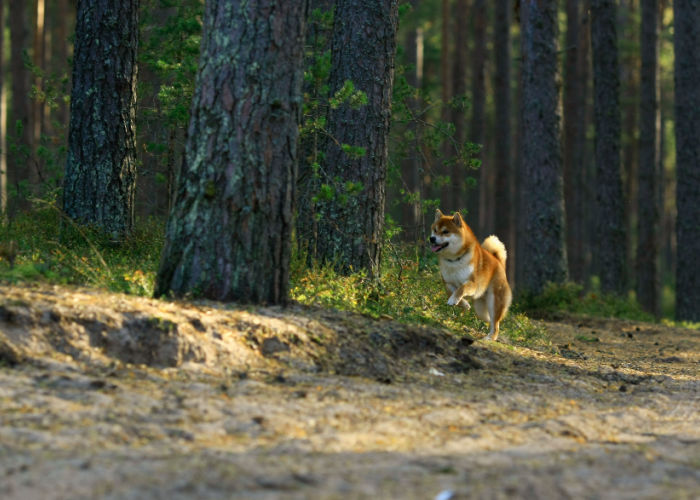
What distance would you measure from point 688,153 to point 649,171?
2585mm

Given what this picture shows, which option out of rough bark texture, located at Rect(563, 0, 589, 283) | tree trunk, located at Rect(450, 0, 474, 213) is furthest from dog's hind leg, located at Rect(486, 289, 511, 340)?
tree trunk, located at Rect(450, 0, 474, 213)

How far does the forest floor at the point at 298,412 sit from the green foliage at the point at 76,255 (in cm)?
49

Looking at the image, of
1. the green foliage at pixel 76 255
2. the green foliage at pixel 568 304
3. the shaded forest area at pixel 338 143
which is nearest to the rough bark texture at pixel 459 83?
the shaded forest area at pixel 338 143

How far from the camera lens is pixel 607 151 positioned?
1944 cm

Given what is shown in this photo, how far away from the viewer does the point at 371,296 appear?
8.54 meters

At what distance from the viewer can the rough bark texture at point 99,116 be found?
958 centimetres

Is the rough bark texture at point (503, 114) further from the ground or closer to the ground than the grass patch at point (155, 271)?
further from the ground

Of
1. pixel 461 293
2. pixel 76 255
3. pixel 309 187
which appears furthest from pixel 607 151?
pixel 76 255

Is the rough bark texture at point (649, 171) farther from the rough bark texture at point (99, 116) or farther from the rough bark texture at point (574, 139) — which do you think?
the rough bark texture at point (99, 116)

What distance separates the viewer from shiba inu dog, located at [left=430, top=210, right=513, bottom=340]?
9172 millimetres

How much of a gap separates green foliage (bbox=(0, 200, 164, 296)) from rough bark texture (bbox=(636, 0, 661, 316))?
45.2ft

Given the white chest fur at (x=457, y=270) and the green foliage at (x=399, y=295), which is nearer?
the green foliage at (x=399, y=295)

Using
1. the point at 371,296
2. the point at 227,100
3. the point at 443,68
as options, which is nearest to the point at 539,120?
the point at 371,296

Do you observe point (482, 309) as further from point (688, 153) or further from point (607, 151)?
point (607, 151)
